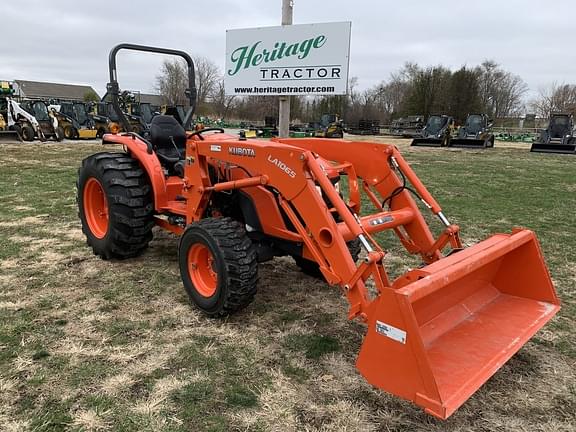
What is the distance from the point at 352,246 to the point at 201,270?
52.2 inches

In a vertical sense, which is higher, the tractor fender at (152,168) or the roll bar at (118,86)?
the roll bar at (118,86)

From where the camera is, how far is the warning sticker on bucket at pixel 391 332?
233 centimetres

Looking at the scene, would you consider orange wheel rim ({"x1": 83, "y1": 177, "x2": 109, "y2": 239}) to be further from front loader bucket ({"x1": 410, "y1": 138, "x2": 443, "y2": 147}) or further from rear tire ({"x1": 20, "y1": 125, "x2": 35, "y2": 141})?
front loader bucket ({"x1": 410, "y1": 138, "x2": 443, "y2": 147})

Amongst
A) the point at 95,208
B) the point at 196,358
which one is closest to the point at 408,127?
the point at 95,208

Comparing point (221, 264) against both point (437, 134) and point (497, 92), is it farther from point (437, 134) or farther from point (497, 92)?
point (497, 92)

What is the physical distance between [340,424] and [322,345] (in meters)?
0.84

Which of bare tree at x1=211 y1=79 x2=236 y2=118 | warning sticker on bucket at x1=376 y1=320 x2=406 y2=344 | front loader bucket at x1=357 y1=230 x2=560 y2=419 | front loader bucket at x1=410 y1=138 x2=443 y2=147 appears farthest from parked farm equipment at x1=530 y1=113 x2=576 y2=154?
bare tree at x1=211 y1=79 x2=236 y2=118

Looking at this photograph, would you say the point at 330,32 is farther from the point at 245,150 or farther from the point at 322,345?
the point at 322,345

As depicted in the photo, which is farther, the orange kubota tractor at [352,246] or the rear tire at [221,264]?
the rear tire at [221,264]

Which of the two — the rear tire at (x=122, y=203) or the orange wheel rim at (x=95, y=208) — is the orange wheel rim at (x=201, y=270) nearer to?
the rear tire at (x=122, y=203)

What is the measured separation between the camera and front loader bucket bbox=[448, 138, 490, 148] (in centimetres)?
2370

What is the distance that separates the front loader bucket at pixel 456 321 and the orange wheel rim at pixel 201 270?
5.47 ft

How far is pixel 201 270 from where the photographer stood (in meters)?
3.89

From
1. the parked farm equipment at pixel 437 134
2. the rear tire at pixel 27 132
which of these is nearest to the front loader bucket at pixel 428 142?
the parked farm equipment at pixel 437 134
